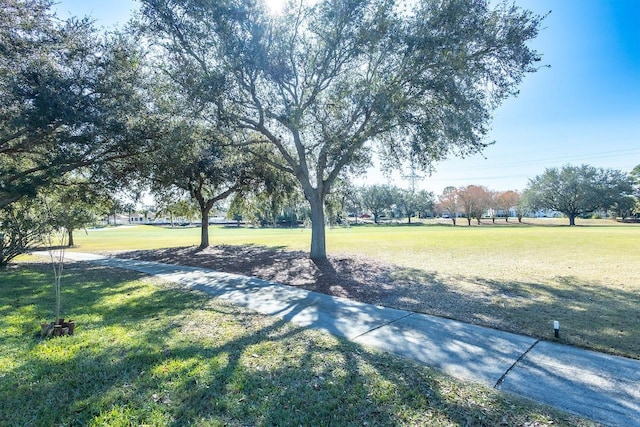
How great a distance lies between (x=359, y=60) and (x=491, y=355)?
9.78 metres

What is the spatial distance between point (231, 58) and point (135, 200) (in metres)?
9.10

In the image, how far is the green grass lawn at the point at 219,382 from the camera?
268cm

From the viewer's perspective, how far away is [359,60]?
1093cm

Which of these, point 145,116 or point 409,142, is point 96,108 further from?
point 409,142

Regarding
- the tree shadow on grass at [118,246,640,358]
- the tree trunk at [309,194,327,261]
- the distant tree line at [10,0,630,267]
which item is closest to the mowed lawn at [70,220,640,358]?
the tree shadow on grass at [118,246,640,358]

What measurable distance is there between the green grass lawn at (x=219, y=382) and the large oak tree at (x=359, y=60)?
22.9 feet

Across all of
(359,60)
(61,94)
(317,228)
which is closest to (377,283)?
(317,228)

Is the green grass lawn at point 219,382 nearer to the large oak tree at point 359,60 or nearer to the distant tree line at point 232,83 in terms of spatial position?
the distant tree line at point 232,83

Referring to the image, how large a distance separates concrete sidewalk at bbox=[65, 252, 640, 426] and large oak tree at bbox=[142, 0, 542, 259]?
5.56 m

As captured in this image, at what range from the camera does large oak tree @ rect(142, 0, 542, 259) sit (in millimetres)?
9164

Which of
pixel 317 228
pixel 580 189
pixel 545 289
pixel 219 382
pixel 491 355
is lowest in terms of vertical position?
pixel 545 289

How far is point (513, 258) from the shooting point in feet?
44.2

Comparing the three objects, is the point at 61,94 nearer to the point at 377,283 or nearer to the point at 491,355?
the point at 377,283

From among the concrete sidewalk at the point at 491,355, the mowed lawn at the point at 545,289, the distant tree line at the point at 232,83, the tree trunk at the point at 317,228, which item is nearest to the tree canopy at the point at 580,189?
the mowed lawn at the point at 545,289
